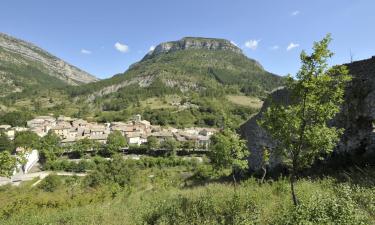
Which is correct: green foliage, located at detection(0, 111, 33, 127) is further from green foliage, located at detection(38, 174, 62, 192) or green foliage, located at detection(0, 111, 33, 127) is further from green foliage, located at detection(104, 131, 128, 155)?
green foliage, located at detection(38, 174, 62, 192)

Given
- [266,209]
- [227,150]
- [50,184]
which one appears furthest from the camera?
[50,184]

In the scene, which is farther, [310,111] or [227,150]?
[227,150]

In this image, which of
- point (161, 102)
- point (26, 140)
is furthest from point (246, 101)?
point (26, 140)

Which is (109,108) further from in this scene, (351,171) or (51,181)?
(351,171)

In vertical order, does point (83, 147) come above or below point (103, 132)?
below

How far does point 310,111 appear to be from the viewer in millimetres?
6297

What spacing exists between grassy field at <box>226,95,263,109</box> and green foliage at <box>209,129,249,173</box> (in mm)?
106785

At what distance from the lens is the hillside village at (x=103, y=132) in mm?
76625

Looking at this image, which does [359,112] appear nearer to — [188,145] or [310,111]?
[310,111]

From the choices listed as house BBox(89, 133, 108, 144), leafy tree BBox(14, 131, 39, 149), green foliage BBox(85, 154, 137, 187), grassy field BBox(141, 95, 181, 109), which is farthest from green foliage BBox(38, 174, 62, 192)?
grassy field BBox(141, 95, 181, 109)

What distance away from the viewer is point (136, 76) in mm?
179625

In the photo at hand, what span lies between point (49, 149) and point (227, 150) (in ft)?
208

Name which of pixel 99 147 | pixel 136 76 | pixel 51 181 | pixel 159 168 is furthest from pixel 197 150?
pixel 136 76

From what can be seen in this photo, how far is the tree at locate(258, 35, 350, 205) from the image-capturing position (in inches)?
234
